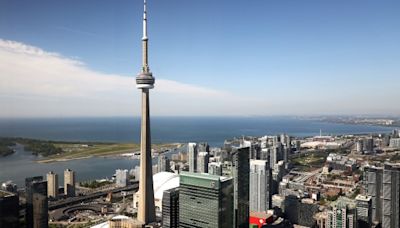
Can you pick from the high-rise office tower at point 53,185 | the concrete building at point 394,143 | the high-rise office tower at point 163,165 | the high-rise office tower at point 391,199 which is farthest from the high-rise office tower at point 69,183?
the concrete building at point 394,143

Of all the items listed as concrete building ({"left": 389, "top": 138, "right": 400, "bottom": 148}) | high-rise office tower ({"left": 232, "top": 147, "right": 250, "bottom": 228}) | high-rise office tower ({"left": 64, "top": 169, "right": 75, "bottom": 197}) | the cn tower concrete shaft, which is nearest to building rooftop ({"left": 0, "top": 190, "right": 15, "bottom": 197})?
the cn tower concrete shaft

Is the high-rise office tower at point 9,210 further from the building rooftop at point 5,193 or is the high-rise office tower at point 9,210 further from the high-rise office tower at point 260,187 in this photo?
the high-rise office tower at point 260,187

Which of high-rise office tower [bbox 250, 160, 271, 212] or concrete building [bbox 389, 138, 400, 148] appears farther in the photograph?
concrete building [bbox 389, 138, 400, 148]

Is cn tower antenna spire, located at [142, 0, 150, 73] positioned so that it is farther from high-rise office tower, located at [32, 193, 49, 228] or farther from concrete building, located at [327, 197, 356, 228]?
concrete building, located at [327, 197, 356, 228]

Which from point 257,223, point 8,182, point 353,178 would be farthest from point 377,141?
point 8,182

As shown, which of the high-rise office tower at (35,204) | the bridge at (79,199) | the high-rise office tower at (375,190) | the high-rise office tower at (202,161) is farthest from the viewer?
the high-rise office tower at (202,161)

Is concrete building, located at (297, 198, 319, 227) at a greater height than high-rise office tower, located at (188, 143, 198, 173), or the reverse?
high-rise office tower, located at (188, 143, 198, 173)
